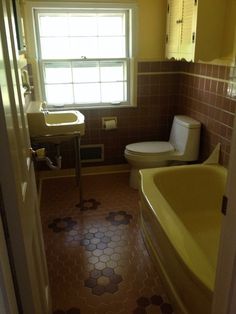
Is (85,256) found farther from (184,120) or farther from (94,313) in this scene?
(184,120)

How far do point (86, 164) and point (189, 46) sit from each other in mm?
1697

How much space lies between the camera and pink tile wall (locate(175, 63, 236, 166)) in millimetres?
2227

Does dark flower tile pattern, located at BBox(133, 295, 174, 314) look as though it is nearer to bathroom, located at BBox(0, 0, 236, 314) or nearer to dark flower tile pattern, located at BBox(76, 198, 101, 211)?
bathroom, located at BBox(0, 0, 236, 314)

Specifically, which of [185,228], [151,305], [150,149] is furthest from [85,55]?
[151,305]

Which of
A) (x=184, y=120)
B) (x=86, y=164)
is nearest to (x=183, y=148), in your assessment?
(x=184, y=120)

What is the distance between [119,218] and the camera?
2.48 metres

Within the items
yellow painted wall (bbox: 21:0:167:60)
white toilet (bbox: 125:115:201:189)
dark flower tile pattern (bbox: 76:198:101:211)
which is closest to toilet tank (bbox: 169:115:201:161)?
white toilet (bbox: 125:115:201:189)

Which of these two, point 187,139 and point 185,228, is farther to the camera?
point 187,139

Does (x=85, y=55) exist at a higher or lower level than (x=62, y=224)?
higher

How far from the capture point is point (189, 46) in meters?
2.34

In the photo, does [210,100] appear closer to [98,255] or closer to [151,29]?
[151,29]

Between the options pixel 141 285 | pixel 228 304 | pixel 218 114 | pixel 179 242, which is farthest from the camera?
pixel 218 114

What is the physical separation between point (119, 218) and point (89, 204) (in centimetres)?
38

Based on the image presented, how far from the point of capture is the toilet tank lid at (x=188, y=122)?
2675 millimetres
